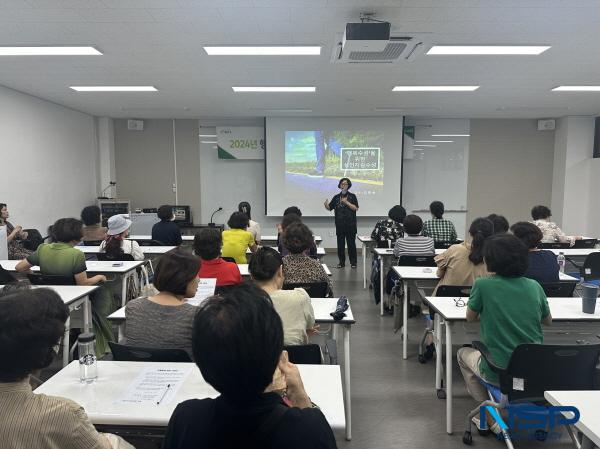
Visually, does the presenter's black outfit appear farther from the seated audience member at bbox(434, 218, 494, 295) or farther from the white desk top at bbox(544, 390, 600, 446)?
the white desk top at bbox(544, 390, 600, 446)

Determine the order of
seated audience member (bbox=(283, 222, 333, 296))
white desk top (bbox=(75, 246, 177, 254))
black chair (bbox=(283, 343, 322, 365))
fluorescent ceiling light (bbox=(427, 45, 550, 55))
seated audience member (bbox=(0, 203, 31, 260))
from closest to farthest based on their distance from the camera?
black chair (bbox=(283, 343, 322, 365)) → seated audience member (bbox=(283, 222, 333, 296)) → fluorescent ceiling light (bbox=(427, 45, 550, 55)) → white desk top (bbox=(75, 246, 177, 254)) → seated audience member (bbox=(0, 203, 31, 260))

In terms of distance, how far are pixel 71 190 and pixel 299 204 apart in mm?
4473

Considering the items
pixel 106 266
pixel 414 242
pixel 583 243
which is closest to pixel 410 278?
pixel 414 242

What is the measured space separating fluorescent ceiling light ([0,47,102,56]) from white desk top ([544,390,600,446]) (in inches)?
192

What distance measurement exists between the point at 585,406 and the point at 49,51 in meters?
5.41

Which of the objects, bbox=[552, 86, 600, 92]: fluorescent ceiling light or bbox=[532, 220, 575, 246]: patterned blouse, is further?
bbox=[552, 86, 600, 92]: fluorescent ceiling light

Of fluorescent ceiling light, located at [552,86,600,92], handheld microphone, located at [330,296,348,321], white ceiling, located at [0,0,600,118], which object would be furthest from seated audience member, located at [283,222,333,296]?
fluorescent ceiling light, located at [552,86,600,92]

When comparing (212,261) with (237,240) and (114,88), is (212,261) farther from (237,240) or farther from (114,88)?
(114,88)

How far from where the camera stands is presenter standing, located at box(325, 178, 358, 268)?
24.9 feet

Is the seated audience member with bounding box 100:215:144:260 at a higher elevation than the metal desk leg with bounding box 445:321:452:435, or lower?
higher

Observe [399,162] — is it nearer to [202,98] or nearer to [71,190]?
[202,98]

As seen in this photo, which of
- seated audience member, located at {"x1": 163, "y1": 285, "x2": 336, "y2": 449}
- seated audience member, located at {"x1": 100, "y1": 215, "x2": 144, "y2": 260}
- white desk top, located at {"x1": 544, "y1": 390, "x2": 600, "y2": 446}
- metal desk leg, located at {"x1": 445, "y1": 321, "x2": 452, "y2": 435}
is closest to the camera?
seated audience member, located at {"x1": 163, "y1": 285, "x2": 336, "y2": 449}

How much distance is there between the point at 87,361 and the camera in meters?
1.78

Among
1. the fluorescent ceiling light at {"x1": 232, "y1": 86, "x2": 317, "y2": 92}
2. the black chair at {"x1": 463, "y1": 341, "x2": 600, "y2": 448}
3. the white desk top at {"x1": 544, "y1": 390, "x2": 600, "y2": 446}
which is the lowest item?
the black chair at {"x1": 463, "y1": 341, "x2": 600, "y2": 448}
